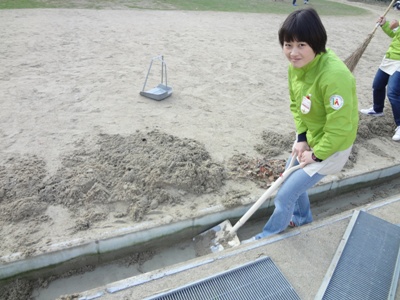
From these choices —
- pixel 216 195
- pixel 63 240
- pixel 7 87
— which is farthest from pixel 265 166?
pixel 7 87

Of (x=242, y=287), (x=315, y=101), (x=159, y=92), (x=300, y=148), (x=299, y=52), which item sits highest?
(x=299, y=52)

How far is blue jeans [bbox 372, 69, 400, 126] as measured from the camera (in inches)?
170

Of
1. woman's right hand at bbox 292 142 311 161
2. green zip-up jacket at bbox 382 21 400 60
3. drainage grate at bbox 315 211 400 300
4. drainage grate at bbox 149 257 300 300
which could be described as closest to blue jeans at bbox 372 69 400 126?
green zip-up jacket at bbox 382 21 400 60

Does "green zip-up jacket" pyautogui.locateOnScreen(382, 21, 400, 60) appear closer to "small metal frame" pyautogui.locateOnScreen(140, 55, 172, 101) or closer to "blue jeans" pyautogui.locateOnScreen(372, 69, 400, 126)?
"blue jeans" pyautogui.locateOnScreen(372, 69, 400, 126)

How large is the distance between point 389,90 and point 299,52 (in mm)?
3207

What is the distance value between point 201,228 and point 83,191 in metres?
1.12

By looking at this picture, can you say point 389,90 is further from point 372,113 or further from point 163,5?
point 163,5

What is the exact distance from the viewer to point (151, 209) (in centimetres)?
282

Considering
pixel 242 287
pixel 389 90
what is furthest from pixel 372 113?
pixel 242 287

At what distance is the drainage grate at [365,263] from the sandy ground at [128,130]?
85 centimetres

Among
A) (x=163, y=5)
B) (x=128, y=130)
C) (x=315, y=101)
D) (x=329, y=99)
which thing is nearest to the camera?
(x=329, y=99)

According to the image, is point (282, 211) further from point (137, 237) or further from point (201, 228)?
point (137, 237)

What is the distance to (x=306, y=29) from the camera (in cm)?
181

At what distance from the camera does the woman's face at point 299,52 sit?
1.88 m
